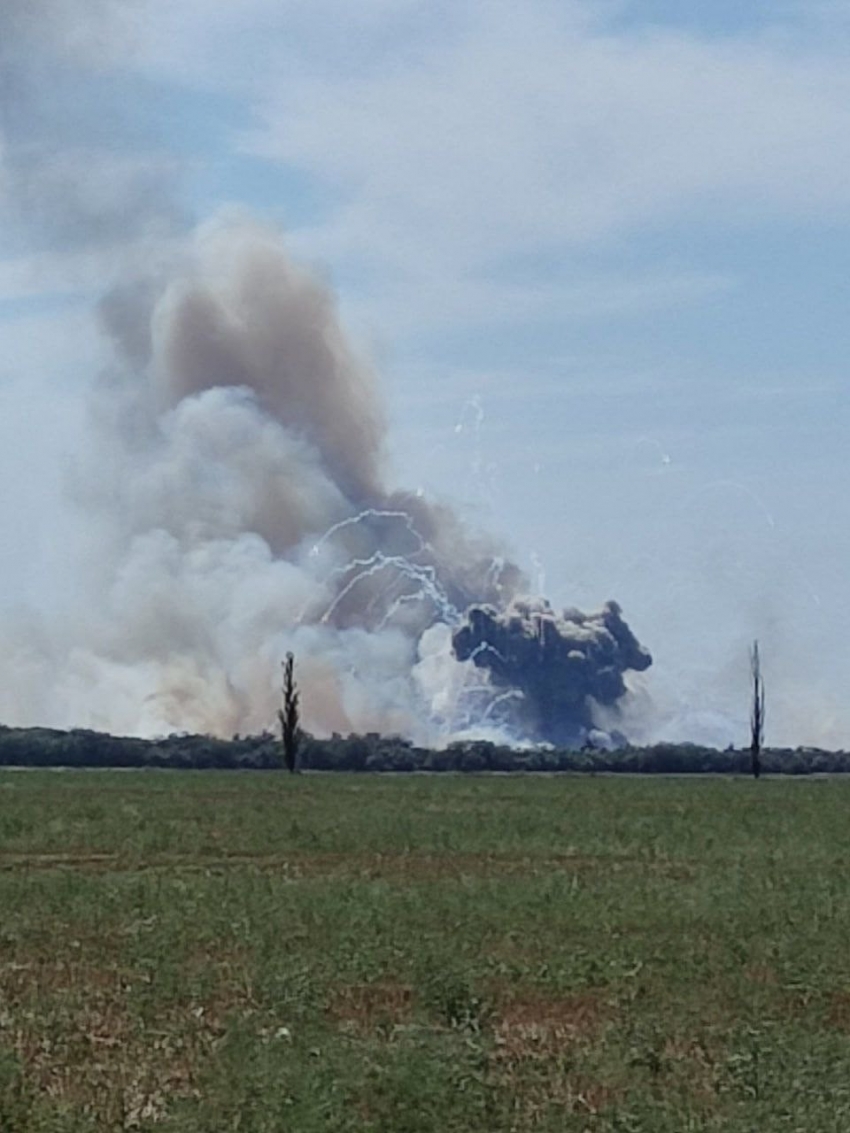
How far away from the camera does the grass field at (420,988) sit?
1617 cm

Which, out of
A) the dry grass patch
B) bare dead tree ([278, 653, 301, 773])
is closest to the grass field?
the dry grass patch

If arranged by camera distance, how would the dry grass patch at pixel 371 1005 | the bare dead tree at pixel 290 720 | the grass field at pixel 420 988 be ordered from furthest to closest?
the bare dead tree at pixel 290 720 < the dry grass patch at pixel 371 1005 < the grass field at pixel 420 988

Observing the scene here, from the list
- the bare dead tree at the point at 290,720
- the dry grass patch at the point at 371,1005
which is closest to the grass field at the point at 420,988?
the dry grass patch at the point at 371,1005

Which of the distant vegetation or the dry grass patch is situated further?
the distant vegetation

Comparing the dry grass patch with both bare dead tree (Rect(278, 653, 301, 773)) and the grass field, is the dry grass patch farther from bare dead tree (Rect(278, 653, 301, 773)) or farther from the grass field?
bare dead tree (Rect(278, 653, 301, 773))

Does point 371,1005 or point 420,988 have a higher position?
point 420,988

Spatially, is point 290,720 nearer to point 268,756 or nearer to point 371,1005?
point 268,756

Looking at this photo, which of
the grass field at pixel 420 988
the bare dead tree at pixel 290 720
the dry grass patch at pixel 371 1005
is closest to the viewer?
the grass field at pixel 420 988

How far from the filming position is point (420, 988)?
2194 cm

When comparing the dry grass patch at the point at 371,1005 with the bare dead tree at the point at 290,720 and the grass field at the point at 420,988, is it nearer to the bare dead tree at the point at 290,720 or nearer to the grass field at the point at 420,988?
the grass field at the point at 420,988

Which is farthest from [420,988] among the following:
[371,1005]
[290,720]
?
[290,720]

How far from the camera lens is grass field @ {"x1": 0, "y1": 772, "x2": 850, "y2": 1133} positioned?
53.1ft

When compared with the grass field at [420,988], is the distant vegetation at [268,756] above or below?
above

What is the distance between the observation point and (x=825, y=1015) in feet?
69.0
